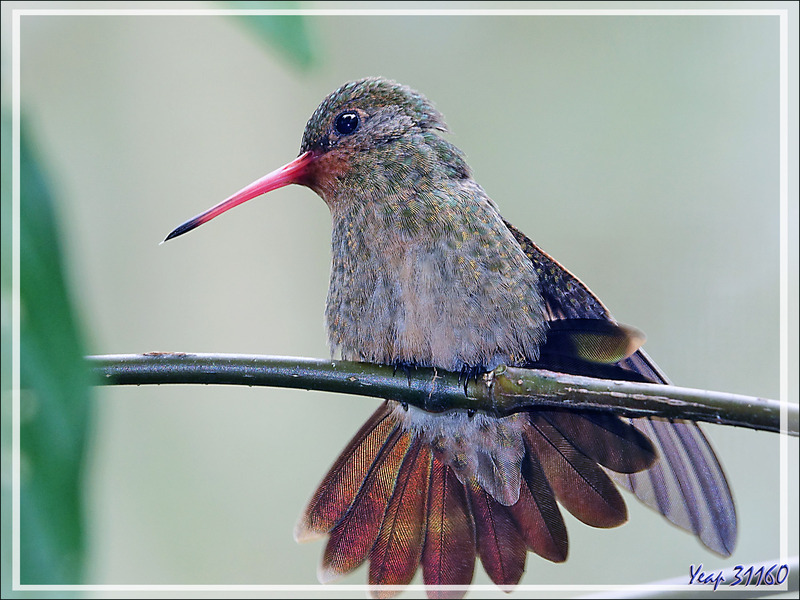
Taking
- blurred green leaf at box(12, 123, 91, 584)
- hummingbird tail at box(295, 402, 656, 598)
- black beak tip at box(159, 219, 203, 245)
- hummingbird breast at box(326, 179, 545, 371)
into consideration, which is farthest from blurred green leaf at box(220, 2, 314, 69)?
hummingbird tail at box(295, 402, 656, 598)

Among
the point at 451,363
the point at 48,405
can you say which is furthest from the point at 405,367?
the point at 48,405

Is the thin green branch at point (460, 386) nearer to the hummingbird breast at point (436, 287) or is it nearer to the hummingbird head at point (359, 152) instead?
the hummingbird breast at point (436, 287)

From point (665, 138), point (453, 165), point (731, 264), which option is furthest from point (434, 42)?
point (731, 264)

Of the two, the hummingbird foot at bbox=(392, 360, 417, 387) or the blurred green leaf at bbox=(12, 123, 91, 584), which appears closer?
the blurred green leaf at bbox=(12, 123, 91, 584)

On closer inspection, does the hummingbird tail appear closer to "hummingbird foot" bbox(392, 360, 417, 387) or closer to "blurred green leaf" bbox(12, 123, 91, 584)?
"hummingbird foot" bbox(392, 360, 417, 387)

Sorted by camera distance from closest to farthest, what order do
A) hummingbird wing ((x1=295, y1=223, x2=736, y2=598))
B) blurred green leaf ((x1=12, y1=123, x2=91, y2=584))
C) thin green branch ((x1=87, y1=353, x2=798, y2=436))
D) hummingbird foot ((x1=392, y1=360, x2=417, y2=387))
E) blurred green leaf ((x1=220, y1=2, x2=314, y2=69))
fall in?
1. blurred green leaf ((x1=12, y1=123, x2=91, y2=584))
2. blurred green leaf ((x1=220, y1=2, x2=314, y2=69))
3. thin green branch ((x1=87, y1=353, x2=798, y2=436))
4. hummingbird foot ((x1=392, y1=360, x2=417, y2=387))
5. hummingbird wing ((x1=295, y1=223, x2=736, y2=598))

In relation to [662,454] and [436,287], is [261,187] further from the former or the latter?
[662,454]

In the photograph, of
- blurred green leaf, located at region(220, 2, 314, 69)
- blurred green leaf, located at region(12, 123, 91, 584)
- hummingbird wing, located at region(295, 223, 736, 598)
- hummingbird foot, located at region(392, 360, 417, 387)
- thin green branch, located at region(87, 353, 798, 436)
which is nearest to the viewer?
blurred green leaf, located at region(12, 123, 91, 584)

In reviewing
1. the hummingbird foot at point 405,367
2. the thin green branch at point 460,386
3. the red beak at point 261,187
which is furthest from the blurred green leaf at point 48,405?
the red beak at point 261,187
